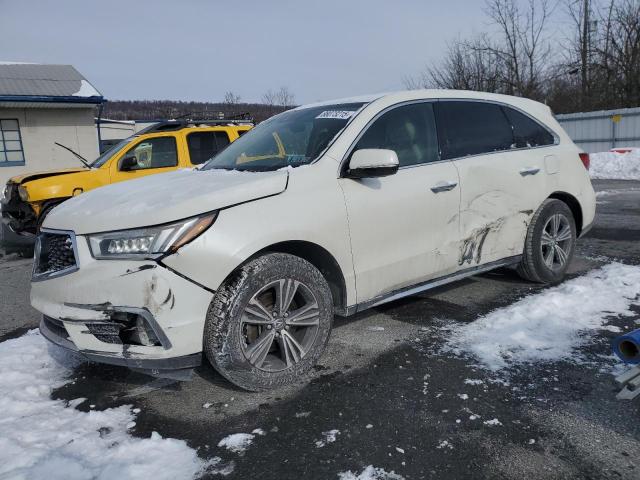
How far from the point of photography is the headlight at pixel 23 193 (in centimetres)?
782

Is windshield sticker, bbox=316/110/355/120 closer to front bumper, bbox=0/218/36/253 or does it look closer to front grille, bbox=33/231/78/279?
front grille, bbox=33/231/78/279

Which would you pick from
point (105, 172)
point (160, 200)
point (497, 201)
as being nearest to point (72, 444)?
point (160, 200)

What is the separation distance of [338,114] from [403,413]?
7.04 feet

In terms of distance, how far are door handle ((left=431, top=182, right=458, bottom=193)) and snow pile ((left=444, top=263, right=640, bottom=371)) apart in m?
1.07

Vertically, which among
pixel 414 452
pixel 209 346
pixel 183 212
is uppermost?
pixel 183 212

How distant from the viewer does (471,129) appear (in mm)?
4199

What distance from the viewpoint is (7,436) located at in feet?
Answer: 8.52

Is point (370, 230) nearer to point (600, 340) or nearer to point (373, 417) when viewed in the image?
point (373, 417)

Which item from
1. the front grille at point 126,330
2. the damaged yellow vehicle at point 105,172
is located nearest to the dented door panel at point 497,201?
the front grille at point 126,330

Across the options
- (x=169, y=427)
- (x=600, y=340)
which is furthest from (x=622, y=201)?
(x=169, y=427)

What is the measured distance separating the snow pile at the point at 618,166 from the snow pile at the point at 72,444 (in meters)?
17.5

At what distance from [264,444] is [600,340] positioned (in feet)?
8.01

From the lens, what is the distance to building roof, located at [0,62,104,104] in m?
17.2

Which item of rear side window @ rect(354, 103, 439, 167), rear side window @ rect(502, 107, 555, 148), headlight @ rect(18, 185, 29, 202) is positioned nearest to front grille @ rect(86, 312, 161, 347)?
rear side window @ rect(354, 103, 439, 167)
